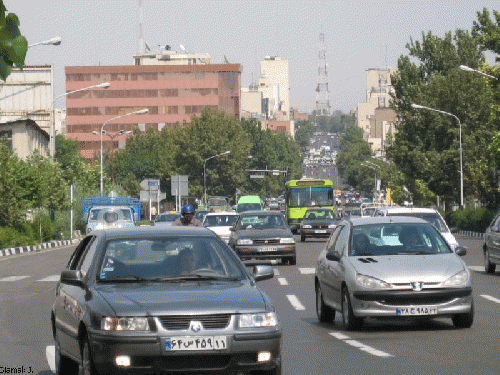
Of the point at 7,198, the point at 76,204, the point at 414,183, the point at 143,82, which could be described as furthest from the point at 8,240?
the point at 143,82

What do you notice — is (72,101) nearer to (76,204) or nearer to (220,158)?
(220,158)

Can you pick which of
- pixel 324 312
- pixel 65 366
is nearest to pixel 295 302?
pixel 324 312

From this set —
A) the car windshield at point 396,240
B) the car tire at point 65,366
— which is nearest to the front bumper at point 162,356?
the car tire at point 65,366

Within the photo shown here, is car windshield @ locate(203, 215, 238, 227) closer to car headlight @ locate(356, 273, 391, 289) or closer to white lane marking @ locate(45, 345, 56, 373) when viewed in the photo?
car headlight @ locate(356, 273, 391, 289)

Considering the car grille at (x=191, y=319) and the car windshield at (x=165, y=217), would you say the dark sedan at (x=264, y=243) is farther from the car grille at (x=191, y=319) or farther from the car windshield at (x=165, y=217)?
the car windshield at (x=165, y=217)

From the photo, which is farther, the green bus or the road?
the green bus

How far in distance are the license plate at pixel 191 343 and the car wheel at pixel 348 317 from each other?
6768 millimetres

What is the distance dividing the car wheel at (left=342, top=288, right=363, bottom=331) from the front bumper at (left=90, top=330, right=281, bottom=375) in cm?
663

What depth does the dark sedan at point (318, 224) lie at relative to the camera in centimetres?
5838

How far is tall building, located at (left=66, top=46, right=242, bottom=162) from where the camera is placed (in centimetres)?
19100

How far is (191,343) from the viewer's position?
980 cm

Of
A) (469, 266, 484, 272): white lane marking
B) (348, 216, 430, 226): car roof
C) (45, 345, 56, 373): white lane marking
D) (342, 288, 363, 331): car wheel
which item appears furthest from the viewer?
(469, 266, 484, 272): white lane marking

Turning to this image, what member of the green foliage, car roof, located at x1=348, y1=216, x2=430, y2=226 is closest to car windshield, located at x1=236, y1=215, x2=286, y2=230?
car roof, located at x1=348, y1=216, x2=430, y2=226

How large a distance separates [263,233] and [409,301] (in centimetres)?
Result: 1991
